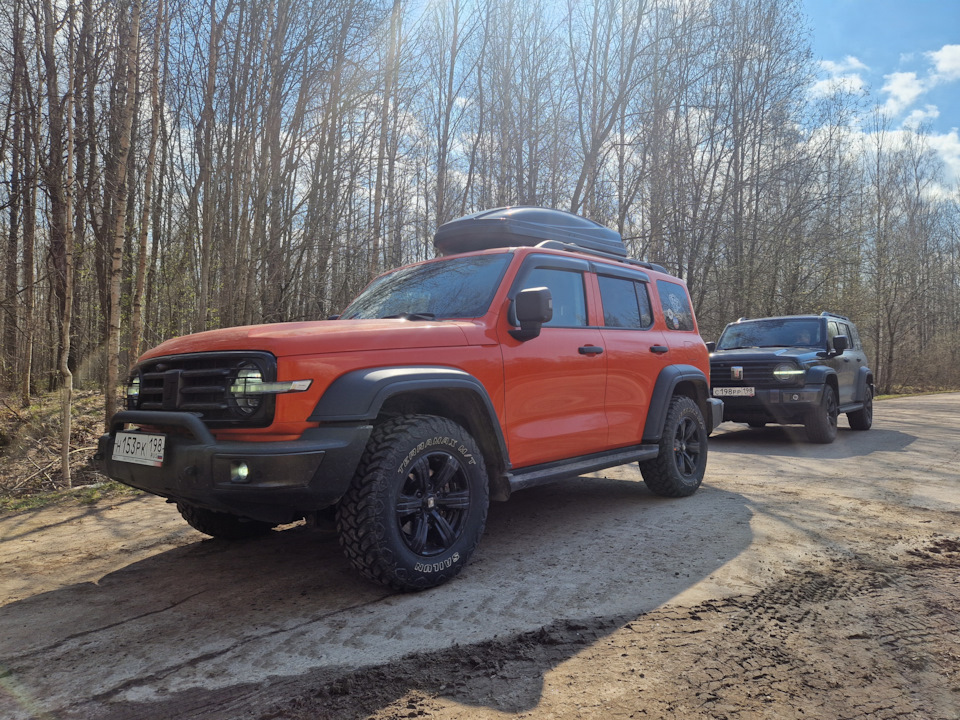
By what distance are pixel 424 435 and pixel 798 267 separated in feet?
71.8

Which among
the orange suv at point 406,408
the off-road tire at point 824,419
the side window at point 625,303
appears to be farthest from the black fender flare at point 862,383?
the orange suv at point 406,408

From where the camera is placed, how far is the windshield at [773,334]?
371 inches

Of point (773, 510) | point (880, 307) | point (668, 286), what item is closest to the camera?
point (773, 510)

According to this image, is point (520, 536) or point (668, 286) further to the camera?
point (668, 286)

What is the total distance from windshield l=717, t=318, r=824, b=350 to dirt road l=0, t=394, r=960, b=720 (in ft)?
16.3

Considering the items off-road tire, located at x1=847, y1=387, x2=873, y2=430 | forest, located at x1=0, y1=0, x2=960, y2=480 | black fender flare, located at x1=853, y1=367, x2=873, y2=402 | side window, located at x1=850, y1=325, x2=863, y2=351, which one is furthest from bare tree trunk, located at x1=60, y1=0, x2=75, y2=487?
side window, located at x1=850, y1=325, x2=863, y2=351

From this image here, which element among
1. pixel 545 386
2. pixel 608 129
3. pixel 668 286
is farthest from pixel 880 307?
pixel 545 386

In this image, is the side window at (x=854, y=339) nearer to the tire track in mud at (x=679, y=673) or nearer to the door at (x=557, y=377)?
the door at (x=557, y=377)

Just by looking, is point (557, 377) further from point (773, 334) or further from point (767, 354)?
point (773, 334)

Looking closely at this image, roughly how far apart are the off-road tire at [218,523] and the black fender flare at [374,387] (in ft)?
4.87

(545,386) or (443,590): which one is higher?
(545,386)

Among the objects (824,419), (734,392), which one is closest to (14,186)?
(734,392)

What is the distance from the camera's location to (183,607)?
309 centimetres

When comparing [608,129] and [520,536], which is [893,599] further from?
[608,129]
